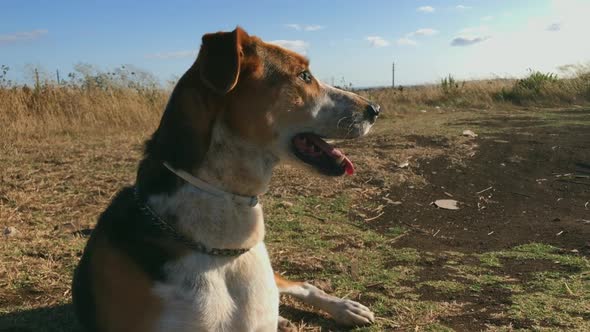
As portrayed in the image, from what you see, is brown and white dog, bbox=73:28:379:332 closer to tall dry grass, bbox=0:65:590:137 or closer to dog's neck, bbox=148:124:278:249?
dog's neck, bbox=148:124:278:249

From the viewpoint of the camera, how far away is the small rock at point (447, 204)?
616 cm

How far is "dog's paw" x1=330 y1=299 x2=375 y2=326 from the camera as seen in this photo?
313 centimetres

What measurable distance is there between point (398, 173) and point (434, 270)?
306 centimetres

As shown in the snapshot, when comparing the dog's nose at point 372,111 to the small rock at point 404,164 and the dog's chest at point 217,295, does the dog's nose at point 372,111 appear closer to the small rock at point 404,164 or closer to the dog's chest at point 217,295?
the dog's chest at point 217,295

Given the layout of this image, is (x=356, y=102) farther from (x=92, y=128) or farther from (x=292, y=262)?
(x=92, y=128)

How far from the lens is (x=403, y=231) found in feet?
17.2

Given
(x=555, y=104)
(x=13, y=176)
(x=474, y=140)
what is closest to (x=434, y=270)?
(x=13, y=176)

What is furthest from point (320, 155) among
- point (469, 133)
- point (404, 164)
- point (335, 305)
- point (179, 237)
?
point (469, 133)

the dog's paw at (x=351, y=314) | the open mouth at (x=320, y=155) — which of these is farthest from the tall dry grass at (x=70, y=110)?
the open mouth at (x=320, y=155)

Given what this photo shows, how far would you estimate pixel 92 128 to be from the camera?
1042 centimetres

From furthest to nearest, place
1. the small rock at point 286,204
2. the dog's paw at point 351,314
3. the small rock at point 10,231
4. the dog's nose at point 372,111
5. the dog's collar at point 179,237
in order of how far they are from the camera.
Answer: the small rock at point 286,204 < the small rock at point 10,231 < the dog's paw at point 351,314 < the dog's nose at point 372,111 < the dog's collar at point 179,237

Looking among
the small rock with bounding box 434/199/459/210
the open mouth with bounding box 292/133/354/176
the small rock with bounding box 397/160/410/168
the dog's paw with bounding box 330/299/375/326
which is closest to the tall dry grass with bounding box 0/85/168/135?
the small rock with bounding box 397/160/410/168

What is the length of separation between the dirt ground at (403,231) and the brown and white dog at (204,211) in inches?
34.0

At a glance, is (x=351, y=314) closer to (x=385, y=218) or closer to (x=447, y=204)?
(x=385, y=218)
